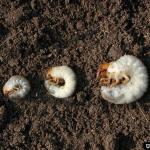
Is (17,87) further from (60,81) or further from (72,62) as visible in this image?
(72,62)

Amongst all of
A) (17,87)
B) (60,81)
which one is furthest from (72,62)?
(17,87)

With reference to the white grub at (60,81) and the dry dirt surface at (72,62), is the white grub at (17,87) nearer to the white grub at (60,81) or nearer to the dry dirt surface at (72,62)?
the dry dirt surface at (72,62)

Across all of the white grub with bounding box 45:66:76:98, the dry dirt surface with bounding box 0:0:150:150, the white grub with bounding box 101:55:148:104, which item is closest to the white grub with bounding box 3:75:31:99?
the dry dirt surface with bounding box 0:0:150:150

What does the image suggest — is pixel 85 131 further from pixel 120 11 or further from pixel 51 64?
pixel 120 11

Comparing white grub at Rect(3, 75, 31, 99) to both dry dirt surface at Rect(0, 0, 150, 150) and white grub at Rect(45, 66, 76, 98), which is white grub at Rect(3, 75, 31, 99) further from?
white grub at Rect(45, 66, 76, 98)

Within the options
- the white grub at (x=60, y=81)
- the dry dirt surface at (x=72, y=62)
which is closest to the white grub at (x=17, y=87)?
the dry dirt surface at (x=72, y=62)
